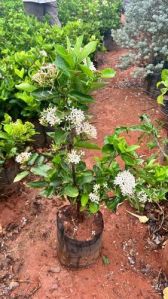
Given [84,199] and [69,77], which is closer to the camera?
[69,77]

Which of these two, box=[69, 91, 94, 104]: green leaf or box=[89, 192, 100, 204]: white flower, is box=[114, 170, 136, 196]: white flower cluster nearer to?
box=[89, 192, 100, 204]: white flower

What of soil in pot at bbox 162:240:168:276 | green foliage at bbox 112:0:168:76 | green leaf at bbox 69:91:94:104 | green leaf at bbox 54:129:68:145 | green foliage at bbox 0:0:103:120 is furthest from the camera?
green foliage at bbox 112:0:168:76

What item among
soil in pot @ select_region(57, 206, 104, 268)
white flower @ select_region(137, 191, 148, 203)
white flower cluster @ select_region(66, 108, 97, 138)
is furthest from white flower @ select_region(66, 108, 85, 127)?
soil in pot @ select_region(57, 206, 104, 268)

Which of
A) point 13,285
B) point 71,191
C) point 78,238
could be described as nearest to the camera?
point 71,191

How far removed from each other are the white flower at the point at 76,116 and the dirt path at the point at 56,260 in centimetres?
146

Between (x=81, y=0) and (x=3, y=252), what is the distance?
677 centimetres

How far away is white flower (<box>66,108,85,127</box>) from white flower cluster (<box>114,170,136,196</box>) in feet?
1.45

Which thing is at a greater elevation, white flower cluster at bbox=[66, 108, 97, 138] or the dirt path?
white flower cluster at bbox=[66, 108, 97, 138]

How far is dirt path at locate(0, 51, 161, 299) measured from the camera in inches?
117

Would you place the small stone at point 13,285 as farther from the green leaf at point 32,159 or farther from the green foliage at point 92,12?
the green foliage at point 92,12

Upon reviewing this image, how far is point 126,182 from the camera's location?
2.32 metres

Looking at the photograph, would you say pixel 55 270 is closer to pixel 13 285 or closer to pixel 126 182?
pixel 13 285

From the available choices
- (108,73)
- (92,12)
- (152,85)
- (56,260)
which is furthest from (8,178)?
(92,12)

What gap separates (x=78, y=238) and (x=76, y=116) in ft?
3.74
